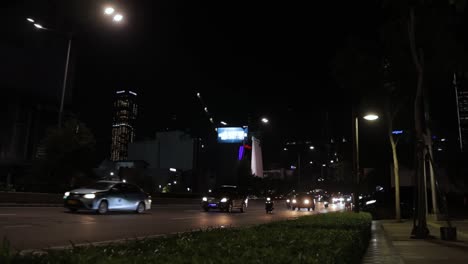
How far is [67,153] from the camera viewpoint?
3497 centimetres

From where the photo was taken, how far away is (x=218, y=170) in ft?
380

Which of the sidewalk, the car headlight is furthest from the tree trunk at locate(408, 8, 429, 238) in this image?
the car headlight

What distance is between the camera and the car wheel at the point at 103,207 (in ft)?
63.8

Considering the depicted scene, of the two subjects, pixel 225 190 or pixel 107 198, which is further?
pixel 225 190

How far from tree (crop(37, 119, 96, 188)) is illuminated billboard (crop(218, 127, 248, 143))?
259 ft

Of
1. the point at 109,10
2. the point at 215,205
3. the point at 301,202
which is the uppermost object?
the point at 109,10

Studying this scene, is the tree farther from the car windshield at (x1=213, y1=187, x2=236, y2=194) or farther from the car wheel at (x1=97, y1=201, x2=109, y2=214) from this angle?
the car wheel at (x1=97, y1=201, x2=109, y2=214)

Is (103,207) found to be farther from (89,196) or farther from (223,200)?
(223,200)

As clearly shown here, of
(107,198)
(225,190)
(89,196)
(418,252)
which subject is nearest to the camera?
(418,252)

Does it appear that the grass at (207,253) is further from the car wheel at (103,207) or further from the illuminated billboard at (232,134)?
the illuminated billboard at (232,134)

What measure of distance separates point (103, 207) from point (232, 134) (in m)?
95.7

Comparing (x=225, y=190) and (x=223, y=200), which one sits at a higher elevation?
(x=225, y=190)

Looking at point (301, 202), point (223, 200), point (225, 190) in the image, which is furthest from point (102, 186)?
point (301, 202)

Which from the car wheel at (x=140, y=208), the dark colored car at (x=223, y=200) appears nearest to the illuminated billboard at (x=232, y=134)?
the dark colored car at (x=223, y=200)
